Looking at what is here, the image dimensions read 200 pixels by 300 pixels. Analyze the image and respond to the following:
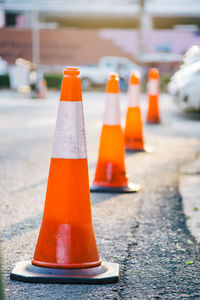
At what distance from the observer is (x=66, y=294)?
2535 mm

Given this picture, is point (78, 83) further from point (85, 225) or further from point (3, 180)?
point (3, 180)

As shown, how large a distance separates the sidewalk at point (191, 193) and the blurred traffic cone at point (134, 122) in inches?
29.3

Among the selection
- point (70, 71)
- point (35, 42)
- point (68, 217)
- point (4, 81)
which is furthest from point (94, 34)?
point (68, 217)

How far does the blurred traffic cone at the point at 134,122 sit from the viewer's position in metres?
6.77

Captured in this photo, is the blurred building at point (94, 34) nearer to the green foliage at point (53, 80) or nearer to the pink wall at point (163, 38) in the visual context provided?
the pink wall at point (163, 38)

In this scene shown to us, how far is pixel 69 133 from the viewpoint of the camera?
2848 mm

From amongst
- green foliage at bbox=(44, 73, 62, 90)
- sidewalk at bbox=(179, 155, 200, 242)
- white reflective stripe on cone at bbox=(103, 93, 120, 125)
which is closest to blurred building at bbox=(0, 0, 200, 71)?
green foliage at bbox=(44, 73, 62, 90)

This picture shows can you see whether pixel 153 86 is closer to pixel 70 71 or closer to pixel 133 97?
pixel 133 97

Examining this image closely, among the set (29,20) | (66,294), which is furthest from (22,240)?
(29,20)

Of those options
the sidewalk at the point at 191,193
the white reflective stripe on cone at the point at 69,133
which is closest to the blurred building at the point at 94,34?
the sidewalk at the point at 191,193

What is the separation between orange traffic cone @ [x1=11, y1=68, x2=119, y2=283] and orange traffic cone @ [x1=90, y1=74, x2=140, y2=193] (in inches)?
73.7

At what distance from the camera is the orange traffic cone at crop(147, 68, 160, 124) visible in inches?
385

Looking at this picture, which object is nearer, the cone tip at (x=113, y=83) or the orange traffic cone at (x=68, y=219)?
the orange traffic cone at (x=68, y=219)

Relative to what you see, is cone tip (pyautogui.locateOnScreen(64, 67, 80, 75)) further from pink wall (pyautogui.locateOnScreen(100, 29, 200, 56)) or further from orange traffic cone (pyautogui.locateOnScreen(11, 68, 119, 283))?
pink wall (pyautogui.locateOnScreen(100, 29, 200, 56))
